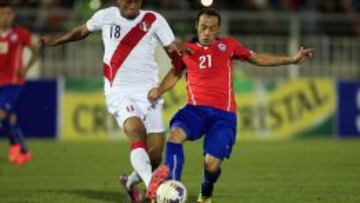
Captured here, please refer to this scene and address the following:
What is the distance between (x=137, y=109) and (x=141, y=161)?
704 mm

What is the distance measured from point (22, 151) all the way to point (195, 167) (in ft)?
9.86

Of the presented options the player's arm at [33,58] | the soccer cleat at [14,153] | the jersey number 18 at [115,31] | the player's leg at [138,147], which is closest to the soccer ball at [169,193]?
the player's leg at [138,147]

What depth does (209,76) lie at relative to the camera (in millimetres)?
12234

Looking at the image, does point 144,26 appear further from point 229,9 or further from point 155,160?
point 229,9

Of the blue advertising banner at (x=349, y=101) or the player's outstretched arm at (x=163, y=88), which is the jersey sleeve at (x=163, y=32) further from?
the blue advertising banner at (x=349, y=101)

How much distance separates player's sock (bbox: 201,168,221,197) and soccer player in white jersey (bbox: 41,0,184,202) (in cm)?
60

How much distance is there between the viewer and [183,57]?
483 inches

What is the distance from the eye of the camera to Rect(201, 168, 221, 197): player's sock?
39.4ft

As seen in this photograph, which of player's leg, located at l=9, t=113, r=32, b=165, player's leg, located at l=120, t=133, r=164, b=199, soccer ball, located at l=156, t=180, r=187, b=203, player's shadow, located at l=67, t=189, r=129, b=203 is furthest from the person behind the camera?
player's leg, located at l=9, t=113, r=32, b=165

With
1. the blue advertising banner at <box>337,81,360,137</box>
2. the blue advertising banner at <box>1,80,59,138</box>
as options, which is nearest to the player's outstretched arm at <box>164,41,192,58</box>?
the blue advertising banner at <box>1,80,59,138</box>

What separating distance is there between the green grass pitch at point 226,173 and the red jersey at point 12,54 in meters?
1.43

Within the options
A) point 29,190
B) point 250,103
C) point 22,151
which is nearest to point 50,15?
point 250,103

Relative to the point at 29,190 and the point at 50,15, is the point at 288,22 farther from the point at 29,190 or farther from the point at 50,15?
the point at 29,190

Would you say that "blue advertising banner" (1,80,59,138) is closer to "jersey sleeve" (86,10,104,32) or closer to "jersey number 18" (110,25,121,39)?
"jersey sleeve" (86,10,104,32)
